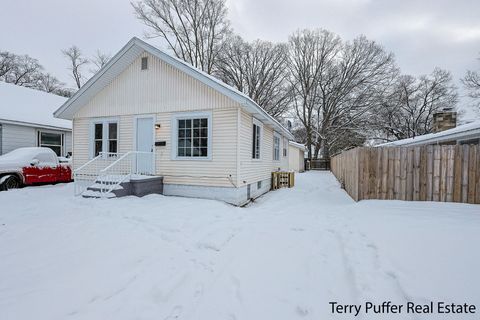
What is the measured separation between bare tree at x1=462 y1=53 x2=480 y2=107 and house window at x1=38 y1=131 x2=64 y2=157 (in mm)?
34092

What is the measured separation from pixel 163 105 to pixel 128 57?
228 cm

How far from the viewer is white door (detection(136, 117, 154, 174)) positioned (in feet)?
28.3

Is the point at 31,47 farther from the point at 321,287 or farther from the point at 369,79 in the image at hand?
the point at 369,79

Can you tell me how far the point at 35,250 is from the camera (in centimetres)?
347

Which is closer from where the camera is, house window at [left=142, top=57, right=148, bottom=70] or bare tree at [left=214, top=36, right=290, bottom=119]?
house window at [left=142, top=57, right=148, bottom=70]

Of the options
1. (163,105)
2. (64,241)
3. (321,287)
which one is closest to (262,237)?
(321,287)

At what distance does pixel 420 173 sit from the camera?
6430mm

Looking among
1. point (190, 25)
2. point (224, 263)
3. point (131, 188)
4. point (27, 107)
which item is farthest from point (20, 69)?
point (224, 263)

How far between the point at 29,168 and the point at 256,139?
947 cm

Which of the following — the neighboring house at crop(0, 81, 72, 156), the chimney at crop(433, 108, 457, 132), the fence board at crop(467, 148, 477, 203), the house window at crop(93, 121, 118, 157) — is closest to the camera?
the fence board at crop(467, 148, 477, 203)

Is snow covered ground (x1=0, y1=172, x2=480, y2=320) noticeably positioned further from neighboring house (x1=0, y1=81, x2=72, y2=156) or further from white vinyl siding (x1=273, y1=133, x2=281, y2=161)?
neighboring house (x1=0, y1=81, x2=72, y2=156)

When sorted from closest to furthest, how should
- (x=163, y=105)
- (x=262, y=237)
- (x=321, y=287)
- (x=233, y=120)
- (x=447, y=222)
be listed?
(x=321, y=287)
(x=262, y=237)
(x=447, y=222)
(x=233, y=120)
(x=163, y=105)

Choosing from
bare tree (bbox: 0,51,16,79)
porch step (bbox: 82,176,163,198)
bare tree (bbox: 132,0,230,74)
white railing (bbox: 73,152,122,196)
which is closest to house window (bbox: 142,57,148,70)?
white railing (bbox: 73,152,122,196)

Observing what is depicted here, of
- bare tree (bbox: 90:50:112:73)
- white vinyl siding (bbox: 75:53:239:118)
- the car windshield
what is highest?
bare tree (bbox: 90:50:112:73)
